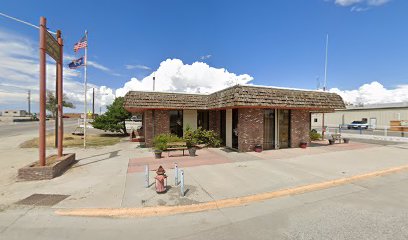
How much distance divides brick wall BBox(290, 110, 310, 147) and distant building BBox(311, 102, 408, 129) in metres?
24.3

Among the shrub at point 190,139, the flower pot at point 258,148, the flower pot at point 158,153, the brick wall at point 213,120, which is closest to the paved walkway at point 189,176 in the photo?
the flower pot at point 158,153

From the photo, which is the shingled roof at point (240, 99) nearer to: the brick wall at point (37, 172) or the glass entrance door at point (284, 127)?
the glass entrance door at point (284, 127)

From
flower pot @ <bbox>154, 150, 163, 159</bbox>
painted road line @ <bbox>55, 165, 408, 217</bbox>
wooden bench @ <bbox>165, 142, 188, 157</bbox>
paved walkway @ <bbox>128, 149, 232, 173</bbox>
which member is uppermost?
wooden bench @ <bbox>165, 142, 188, 157</bbox>

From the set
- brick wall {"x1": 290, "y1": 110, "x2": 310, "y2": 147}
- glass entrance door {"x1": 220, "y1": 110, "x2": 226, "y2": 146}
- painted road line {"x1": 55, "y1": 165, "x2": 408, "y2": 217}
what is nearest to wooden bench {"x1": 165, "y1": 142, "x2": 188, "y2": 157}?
glass entrance door {"x1": 220, "y1": 110, "x2": 226, "y2": 146}

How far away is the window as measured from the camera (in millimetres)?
16031

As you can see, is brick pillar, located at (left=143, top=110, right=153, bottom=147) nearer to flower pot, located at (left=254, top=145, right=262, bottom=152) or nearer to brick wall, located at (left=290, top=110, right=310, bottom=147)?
flower pot, located at (left=254, top=145, right=262, bottom=152)

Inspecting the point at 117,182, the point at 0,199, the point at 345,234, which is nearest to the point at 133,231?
the point at 117,182

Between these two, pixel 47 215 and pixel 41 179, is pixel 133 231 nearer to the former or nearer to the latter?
pixel 47 215

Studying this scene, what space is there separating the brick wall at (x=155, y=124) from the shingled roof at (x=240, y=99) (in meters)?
1.09

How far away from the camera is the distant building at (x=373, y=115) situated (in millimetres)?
34906

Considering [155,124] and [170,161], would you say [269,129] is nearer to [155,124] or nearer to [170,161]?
[170,161]

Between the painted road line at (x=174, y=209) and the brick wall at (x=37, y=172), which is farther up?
the brick wall at (x=37, y=172)

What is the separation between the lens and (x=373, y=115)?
39.2m

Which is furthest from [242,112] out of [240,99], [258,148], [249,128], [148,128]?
[148,128]
